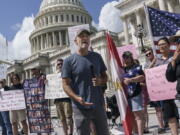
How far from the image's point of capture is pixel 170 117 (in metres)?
4.43

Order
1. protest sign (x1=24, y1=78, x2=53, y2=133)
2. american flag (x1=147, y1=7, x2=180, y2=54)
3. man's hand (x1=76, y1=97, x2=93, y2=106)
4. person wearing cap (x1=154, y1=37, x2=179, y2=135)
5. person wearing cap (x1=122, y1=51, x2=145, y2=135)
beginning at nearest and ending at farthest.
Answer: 1. man's hand (x1=76, y1=97, x2=93, y2=106)
2. person wearing cap (x1=154, y1=37, x2=179, y2=135)
3. person wearing cap (x1=122, y1=51, x2=145, y2=135)
4. american flag (x1=147, y1=7, x2=180, y2=54)
5. protest sign (x1=24, y1=78, x2=53, y2=133)

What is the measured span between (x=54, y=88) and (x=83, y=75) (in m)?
4.59

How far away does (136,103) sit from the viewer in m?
5.57

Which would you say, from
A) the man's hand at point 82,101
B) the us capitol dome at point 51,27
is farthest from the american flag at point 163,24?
the us capitol dome at point 51,27

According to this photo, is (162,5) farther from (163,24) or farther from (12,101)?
(12,101)

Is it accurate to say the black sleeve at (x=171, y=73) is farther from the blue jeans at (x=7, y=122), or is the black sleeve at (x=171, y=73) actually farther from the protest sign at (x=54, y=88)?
the blue jeans at (x=7, y=122)

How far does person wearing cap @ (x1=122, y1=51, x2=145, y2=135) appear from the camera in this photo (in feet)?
18.0

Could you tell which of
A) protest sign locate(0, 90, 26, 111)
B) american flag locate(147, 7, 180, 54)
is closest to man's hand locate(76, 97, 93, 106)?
american flag locate(147, 7, 180, 54)

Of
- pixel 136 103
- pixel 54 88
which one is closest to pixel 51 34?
pixel 54 88

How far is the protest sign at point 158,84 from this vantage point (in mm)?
5314

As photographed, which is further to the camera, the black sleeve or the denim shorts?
the denim shorts

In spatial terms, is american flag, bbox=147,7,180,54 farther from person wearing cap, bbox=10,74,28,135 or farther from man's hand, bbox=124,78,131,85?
person wearing cap, bbox=10,74,28,135

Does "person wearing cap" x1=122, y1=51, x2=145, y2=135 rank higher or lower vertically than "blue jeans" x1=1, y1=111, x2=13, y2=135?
higher

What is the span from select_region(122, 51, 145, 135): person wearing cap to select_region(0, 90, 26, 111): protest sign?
12.0 ft
